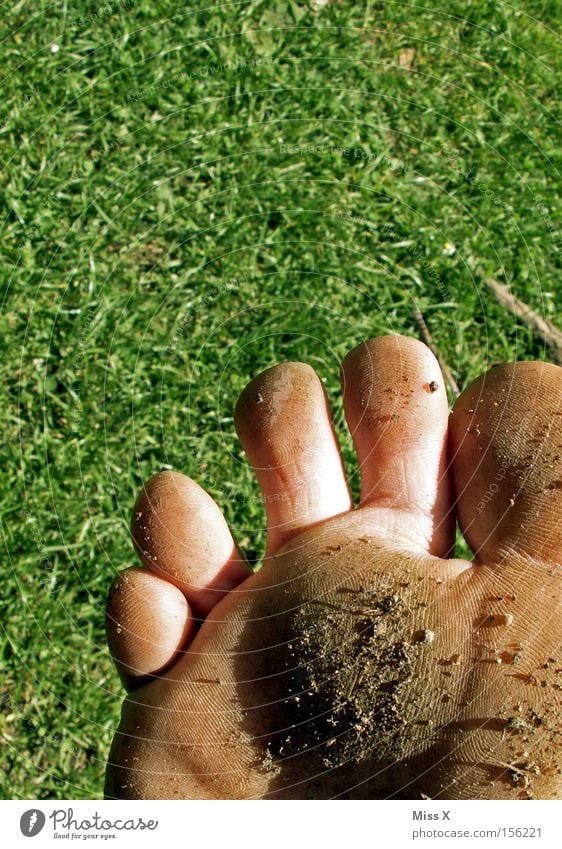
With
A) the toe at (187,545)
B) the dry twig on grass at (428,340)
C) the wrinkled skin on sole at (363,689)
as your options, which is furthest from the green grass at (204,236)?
the wrinkled skin on sole at (363,689)

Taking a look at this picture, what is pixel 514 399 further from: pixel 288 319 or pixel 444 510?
pixel 288 319

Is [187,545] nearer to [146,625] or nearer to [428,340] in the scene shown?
[146,625]

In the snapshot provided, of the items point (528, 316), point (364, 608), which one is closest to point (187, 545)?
point (364, 608)

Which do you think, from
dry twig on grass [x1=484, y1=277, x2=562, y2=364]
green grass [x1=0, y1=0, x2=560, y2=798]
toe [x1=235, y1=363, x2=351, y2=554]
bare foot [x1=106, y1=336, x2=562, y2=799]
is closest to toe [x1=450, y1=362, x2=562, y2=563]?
bare foot [x1=106, y1=336, x2=562, y2=799]

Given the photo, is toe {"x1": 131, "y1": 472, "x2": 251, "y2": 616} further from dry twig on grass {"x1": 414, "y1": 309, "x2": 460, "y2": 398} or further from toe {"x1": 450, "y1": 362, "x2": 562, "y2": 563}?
dry twig on grass {"x1": 414, "y1": 309, "x2": 460, "y2": 398}

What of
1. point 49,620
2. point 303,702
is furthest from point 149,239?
point 303,702

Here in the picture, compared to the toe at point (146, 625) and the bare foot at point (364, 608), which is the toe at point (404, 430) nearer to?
the bare foot at point (364, 608)
